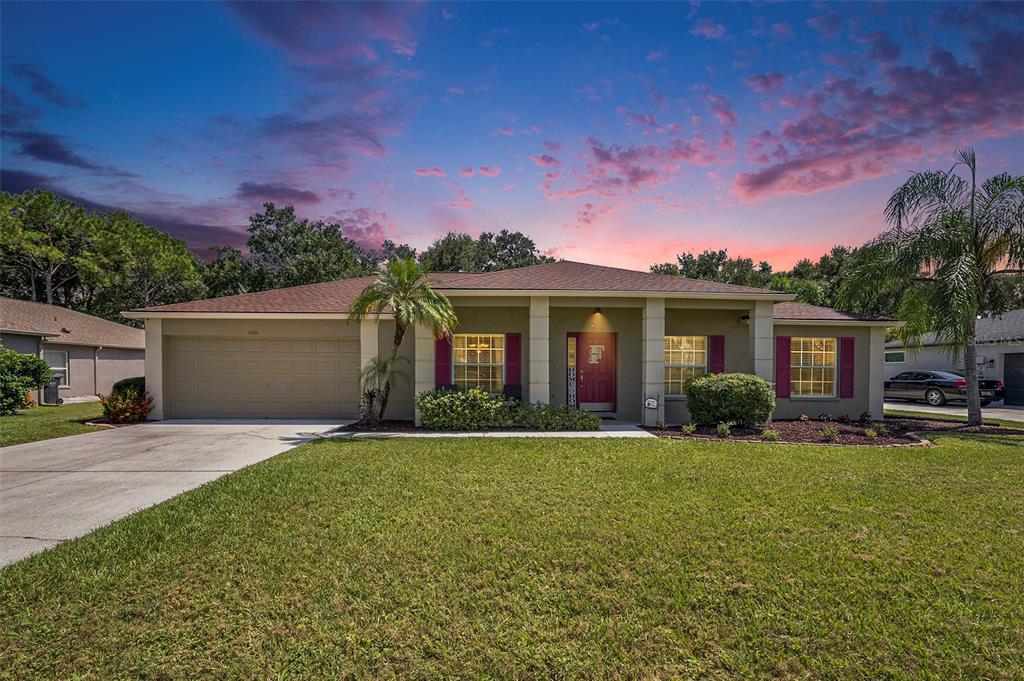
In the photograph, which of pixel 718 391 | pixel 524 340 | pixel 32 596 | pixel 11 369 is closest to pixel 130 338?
pixel 11 369

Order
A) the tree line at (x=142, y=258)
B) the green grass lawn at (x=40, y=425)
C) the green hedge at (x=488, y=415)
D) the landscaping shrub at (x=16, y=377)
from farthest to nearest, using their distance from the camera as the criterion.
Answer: the tree line at (x=142, y=258)
the landscaping shrub at (x=16, y=377)
the green hedge at (x=488, y=415)
the green grass lawn at (x=40, y=425)

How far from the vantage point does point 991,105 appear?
1102cm

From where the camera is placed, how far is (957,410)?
54.3ft

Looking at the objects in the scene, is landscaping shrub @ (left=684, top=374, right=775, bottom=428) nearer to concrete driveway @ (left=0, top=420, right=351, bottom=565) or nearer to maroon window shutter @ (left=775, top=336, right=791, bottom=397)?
maroon window shutter @ (left=775, top=336, right=791, bottom=397)

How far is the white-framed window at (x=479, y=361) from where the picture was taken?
11.8 metres

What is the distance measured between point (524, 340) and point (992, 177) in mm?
12230

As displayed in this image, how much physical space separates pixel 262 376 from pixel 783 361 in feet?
48.0

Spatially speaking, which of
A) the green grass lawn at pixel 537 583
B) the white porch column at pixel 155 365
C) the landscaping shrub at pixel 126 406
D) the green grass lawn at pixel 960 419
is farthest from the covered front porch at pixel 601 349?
the landscaping shrub at pixel 126 406

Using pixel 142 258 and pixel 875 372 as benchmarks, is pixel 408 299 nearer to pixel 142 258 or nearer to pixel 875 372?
pixel 875 372

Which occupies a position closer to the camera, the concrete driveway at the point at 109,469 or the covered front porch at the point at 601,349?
the concrete driveway at the point at 109,469

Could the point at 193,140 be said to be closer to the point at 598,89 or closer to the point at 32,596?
the point at 598,89

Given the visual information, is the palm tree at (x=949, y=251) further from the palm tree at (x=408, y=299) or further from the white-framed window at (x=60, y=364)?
the white-framed window at (x=60, y=364)

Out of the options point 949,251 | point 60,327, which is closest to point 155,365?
point 60,327

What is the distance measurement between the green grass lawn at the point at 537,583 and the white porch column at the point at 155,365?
8511mm
